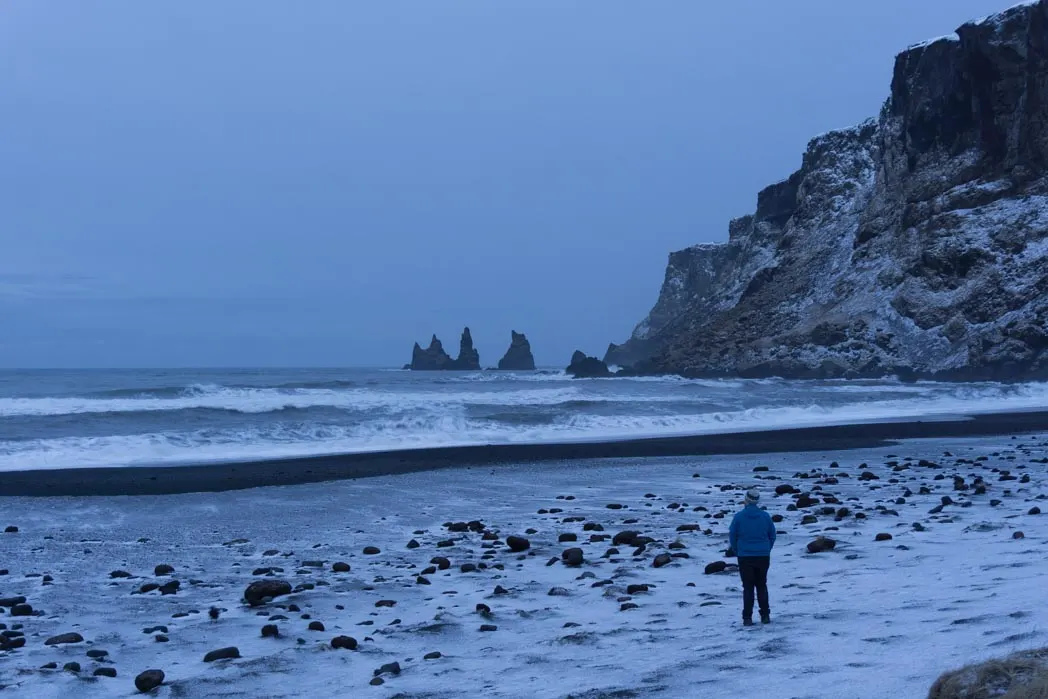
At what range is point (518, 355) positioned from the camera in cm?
15788

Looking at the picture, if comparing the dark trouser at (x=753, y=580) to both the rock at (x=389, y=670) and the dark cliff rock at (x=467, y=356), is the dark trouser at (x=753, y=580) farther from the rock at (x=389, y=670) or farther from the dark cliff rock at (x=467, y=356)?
the dark cliff rock at (x=467, y=356)

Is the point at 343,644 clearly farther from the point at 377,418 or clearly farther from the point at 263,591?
the point at 377,418

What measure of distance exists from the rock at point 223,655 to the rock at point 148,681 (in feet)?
1.65

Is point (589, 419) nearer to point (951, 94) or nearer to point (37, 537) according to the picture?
point (37, 537)

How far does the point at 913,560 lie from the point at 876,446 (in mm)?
15767

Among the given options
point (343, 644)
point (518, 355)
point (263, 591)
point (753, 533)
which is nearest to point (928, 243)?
point (753, 533)

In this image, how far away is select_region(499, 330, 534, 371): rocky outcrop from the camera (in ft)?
518

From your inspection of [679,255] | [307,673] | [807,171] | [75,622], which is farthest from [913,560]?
[679,255]

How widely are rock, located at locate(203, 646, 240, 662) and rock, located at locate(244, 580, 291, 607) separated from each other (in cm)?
157

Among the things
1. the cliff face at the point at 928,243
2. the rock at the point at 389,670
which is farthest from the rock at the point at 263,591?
the cliff face at the point at 928,243

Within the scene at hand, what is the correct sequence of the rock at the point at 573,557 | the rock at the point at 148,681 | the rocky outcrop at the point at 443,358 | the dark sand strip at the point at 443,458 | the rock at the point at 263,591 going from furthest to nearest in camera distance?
the rocky outcrop at the point at 443,358, the dark sand strip at the point at 443,458, the rock at the point at 573,557, the rock at the point at 263,591, the rock at the point at 148,681

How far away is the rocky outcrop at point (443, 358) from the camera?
157m

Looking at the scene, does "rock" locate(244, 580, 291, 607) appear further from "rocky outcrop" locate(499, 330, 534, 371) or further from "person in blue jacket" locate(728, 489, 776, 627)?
"rocky outcrop" locate(499, 330, 534, 371)

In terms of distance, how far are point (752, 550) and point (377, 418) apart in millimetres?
25007
